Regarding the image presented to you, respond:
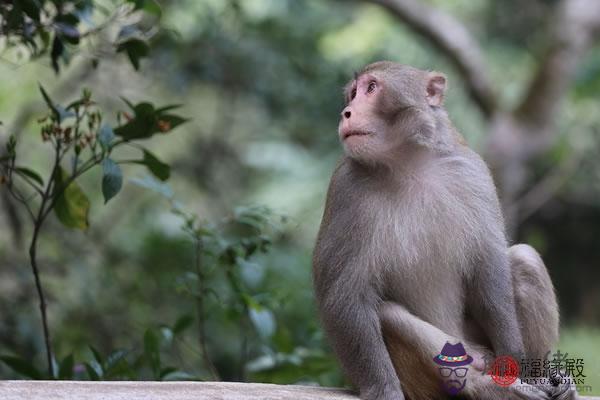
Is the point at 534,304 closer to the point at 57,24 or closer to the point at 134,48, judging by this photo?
the point at 134,48

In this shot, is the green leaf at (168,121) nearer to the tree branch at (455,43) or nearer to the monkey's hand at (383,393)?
the monkey's hand at (383,393)

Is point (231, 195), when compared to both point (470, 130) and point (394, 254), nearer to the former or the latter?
point (470, 130)

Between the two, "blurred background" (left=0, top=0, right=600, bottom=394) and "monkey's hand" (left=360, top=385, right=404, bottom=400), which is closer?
"monkey's hand" (left=360, top=385, right=404, bottom=400)

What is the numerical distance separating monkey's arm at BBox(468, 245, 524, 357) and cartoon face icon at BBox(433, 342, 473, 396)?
0.19 metres

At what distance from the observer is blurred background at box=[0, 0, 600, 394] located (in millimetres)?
4539

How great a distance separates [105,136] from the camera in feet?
11.4

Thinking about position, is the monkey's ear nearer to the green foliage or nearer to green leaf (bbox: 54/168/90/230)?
the green foliage

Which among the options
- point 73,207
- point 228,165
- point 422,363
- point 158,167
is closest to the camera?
point 422,363

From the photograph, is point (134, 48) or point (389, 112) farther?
point (134, 48)

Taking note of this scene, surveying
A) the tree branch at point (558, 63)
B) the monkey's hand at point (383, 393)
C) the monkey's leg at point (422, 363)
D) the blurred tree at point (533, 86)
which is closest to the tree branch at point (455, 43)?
the blurred tree at point (533, 86)

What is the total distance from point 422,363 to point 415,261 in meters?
0.38

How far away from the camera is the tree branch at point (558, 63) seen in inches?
330

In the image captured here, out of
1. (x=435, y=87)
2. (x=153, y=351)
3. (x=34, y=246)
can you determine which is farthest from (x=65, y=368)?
(x=435, y=87)

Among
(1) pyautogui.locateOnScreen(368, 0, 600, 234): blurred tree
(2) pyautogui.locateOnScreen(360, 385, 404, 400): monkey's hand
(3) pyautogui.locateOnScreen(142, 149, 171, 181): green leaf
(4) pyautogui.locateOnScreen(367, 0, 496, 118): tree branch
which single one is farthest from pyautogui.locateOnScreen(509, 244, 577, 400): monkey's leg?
(4) pyautogui.locateOnScreen(367, 0, 496, 118): tree branch
